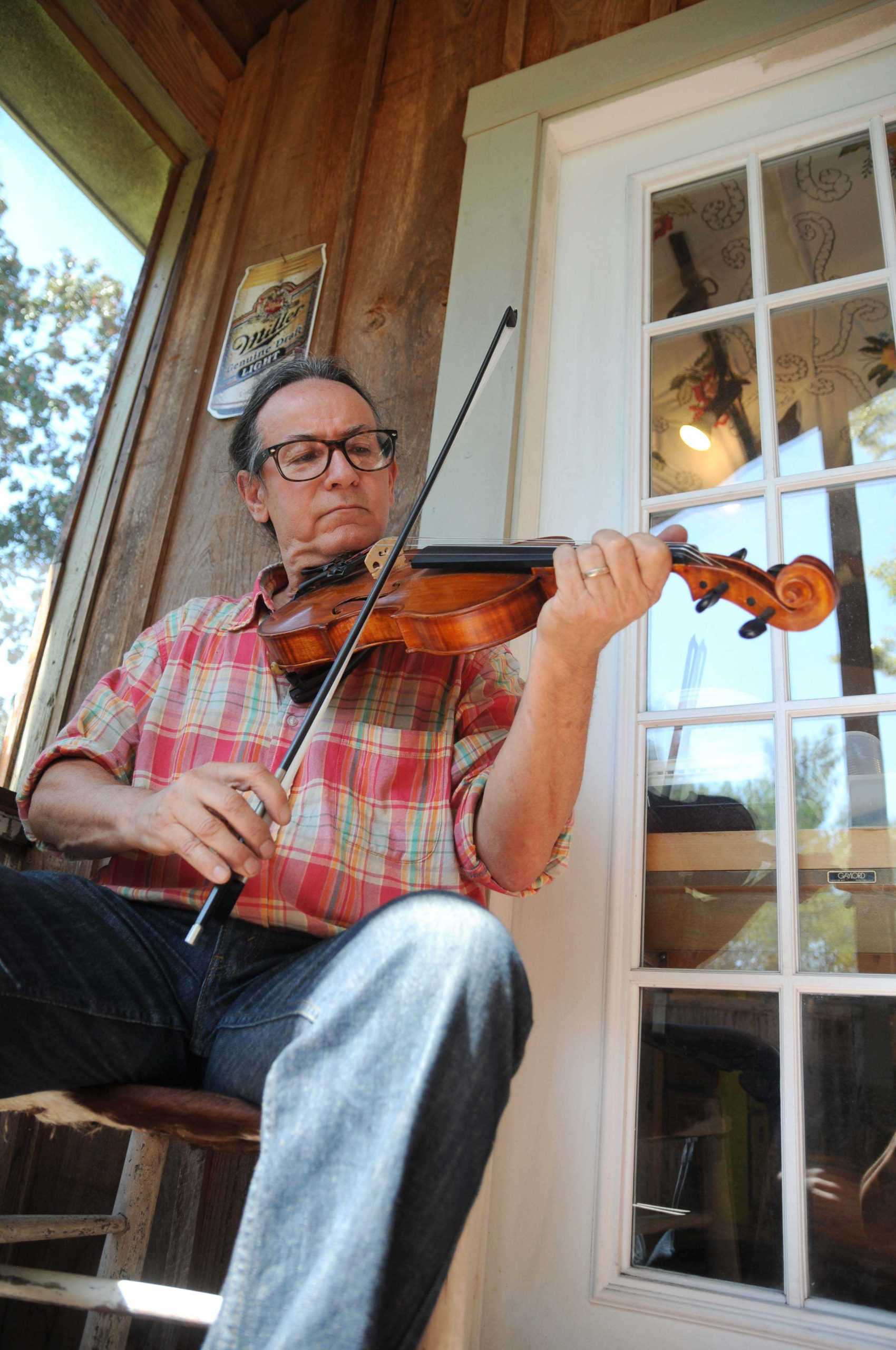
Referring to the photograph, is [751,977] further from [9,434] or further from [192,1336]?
[9,434]

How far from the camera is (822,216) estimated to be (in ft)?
5.65

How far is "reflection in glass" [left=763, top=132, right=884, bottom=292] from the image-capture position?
5.49 feet

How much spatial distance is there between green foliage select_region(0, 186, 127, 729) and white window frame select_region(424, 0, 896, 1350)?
32.8 inches

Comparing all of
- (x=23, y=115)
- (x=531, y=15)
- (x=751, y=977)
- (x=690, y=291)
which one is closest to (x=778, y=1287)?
(x=751, y=977)

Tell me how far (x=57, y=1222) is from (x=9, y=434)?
4.66 feet

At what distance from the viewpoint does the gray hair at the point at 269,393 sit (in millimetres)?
1629

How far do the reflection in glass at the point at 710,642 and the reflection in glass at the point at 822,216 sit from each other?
0.45 m

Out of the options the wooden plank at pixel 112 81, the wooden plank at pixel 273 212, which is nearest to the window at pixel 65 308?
the wooden plank at pixel 112 81

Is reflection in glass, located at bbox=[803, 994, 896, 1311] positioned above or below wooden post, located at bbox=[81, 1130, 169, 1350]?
above

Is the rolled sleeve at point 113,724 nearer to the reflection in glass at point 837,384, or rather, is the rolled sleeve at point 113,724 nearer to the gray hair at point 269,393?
the gray hair at point 269,393

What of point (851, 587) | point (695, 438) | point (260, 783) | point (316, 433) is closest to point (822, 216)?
point (695, 438)

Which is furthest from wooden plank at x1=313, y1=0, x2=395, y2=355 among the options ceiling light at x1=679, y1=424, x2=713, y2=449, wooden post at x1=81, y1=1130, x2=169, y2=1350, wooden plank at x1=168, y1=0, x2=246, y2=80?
wooden post at x1=81, y1=1130, x2=169, y2=1350

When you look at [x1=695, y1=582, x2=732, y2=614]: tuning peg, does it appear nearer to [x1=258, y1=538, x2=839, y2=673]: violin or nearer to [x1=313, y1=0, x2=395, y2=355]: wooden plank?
[x1=258, y1=538, x2=839, y2=673]: violin

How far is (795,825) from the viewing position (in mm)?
1362
